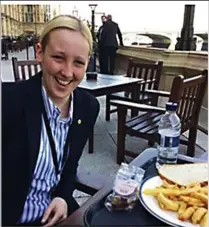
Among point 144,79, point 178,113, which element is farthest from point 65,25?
point 144,79

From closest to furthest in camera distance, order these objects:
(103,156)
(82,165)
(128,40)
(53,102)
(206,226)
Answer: (206,226), (53,102), (82,165), (103,156), (128,40)

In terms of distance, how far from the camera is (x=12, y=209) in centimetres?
108

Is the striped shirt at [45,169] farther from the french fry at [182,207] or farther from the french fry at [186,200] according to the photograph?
the french fry at [182,207]

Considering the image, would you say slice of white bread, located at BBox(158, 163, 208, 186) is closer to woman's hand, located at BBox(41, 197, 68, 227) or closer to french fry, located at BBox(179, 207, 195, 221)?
french fry, located at BBox(179, 207, 195, 221)

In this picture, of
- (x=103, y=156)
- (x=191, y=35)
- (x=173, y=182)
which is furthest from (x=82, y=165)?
(x=191, y=35)

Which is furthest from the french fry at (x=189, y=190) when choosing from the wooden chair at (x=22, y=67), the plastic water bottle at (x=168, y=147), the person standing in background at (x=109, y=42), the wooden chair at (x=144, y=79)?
the person standing in background at (x=109, y=42)

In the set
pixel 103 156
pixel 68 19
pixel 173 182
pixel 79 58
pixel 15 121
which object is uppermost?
pixel 68 19

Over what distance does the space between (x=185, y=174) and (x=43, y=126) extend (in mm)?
443

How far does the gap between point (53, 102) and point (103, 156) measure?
222cm

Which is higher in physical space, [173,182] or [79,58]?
[79,58]

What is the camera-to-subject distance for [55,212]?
3.76ft

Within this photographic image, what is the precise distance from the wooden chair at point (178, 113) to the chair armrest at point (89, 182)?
1.32 m

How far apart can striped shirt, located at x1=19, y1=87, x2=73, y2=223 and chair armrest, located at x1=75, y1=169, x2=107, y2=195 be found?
16 cm

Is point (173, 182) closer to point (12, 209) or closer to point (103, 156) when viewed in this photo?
point (12, 209)
